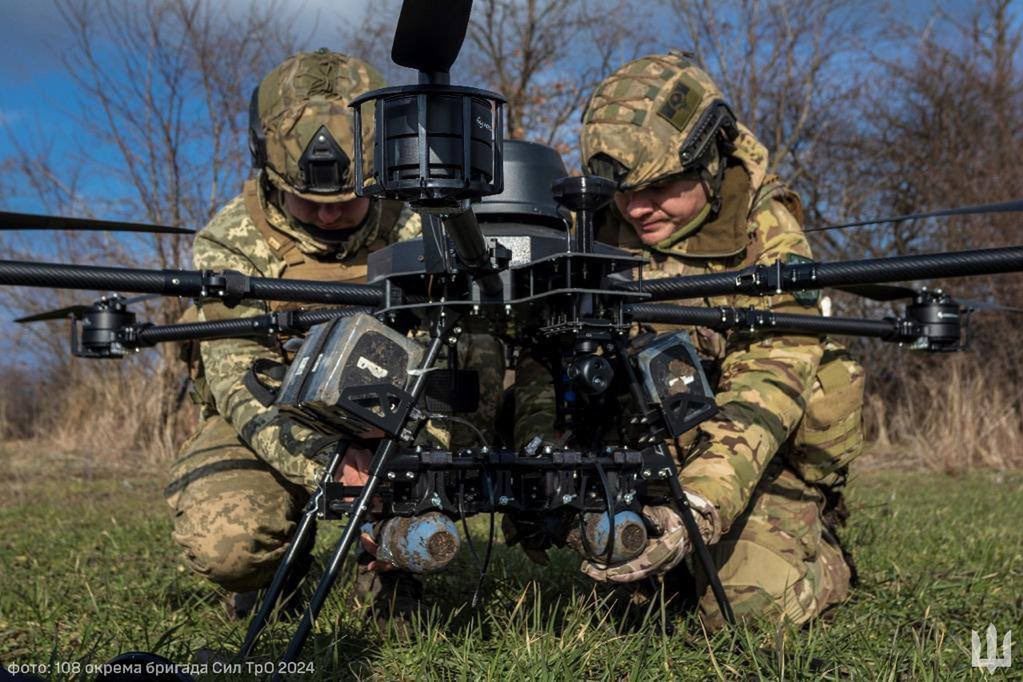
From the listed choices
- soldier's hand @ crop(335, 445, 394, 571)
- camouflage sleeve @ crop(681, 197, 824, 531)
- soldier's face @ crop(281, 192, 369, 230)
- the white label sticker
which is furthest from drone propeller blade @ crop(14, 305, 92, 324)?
camouflage sleeve @ crop(681, 197, 824, 531)

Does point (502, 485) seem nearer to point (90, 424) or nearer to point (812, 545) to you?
point (812, 545)

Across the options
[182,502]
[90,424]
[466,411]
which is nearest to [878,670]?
[466,411]

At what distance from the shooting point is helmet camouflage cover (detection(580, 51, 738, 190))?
3992 millimetres

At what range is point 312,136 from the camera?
401 cm

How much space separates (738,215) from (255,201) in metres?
2.04

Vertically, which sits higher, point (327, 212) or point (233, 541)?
point (327, 212)

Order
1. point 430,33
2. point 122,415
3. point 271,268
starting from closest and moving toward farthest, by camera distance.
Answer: point 430,33, point 271,268, point 122,415

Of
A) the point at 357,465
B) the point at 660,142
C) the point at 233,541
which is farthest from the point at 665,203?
the point at 233,541

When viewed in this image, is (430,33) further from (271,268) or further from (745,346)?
(271,268)

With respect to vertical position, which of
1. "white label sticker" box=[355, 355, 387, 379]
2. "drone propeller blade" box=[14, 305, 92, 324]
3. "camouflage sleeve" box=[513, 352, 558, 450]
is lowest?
"camouflage sleeve" box=[513, 352, 558, 450]

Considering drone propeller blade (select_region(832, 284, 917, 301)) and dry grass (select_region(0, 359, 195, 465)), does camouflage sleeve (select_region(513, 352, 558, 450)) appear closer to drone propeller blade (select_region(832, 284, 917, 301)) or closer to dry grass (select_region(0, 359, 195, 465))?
drone propeller blade (select_region(832, 284, 917, 301))
